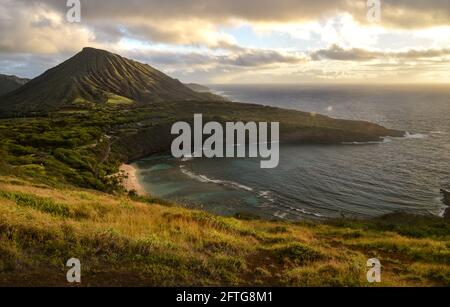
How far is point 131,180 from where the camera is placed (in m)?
78.5

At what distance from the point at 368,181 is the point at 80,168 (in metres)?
59.8

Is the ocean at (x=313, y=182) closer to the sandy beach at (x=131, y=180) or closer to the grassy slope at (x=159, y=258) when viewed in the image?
the sandy beach at (x=131, y=180)

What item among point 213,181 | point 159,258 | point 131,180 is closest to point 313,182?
point 213,181

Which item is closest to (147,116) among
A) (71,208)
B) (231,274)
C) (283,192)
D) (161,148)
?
(161,148)

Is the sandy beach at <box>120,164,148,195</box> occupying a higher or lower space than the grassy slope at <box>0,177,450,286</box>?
lower

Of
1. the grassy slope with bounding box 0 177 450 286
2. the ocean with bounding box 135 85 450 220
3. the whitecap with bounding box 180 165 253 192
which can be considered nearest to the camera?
the grassy slope with bounding box 0 177 450 286

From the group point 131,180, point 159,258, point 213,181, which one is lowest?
point 213,181

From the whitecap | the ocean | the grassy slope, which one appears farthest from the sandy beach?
the grassy slope

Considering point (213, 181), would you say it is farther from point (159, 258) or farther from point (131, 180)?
point (159, 258)

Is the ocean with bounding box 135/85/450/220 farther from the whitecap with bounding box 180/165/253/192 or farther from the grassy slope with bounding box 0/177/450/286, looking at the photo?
the grassy slope with bounding box 0/177/450/286

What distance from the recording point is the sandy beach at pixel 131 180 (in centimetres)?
7068

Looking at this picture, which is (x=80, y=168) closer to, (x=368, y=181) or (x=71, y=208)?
(x=71, y=208)

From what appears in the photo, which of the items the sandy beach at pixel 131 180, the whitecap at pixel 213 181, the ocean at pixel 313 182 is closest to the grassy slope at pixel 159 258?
the ocean at pixel 313 182

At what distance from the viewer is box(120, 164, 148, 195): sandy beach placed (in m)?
70.7
